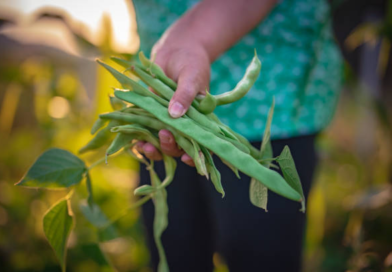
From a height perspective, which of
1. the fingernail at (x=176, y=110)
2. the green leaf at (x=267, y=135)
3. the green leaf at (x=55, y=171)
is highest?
the green leaf at (x=55, y=171)

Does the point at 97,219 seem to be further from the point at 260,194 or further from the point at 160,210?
the point at 260,194

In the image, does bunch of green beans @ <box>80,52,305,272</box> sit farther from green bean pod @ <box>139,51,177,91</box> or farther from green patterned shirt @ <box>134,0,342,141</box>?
green patterned shirt @ <box>134,0,342,141</box>

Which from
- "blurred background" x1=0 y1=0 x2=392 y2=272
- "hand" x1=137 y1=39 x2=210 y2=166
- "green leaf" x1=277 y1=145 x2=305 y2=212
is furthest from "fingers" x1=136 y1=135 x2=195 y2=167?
"blurred background" x1=0 y1=0 x2=392 y2=272

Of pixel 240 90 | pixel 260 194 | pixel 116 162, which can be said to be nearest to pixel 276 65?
pixel 240 90

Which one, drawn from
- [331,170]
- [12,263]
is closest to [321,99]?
[12,263]

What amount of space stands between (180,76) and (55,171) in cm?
22

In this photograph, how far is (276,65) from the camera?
654 mm

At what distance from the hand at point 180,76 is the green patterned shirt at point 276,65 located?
0.17 m

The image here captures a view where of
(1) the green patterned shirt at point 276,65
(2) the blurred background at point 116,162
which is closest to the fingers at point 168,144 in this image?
(1) the green patterned shirt at point 276,65

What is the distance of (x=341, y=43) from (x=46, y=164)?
51.4 inches

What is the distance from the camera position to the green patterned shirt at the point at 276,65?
0.65 meters

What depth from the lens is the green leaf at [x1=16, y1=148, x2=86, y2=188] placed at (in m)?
0.47

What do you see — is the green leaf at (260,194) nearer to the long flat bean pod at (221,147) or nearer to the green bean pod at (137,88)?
the long flat bean pod at (221,147)

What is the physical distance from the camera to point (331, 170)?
204 centimetres
